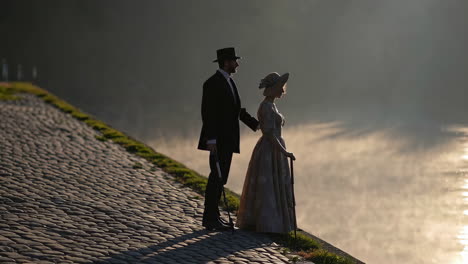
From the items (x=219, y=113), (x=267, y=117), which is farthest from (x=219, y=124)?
(x=267, y=117)

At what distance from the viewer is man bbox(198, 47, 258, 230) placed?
7.71 m

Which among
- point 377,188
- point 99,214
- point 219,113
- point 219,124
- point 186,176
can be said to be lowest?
point 99,214

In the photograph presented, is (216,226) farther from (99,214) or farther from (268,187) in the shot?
(99,214)

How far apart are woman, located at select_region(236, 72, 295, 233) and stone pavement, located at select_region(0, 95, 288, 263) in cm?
23

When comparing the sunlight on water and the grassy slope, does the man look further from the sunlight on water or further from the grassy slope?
the sunlight on water

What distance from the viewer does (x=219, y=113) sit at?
776cm

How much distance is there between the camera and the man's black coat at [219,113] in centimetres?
770

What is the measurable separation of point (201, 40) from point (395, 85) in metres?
32.7

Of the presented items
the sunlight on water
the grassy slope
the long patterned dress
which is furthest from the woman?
the sunlight on water

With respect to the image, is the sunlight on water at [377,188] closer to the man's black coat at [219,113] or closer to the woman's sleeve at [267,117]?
the woman's sleeve at [267,117]

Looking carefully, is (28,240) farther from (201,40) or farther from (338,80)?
(201,40)

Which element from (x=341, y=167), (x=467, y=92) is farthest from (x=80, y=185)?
(x=467, y=92)

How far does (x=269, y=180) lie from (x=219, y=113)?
936 millimetres

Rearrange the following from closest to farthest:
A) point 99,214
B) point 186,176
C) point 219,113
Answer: point 219,113
point 99,214
point 186,176
